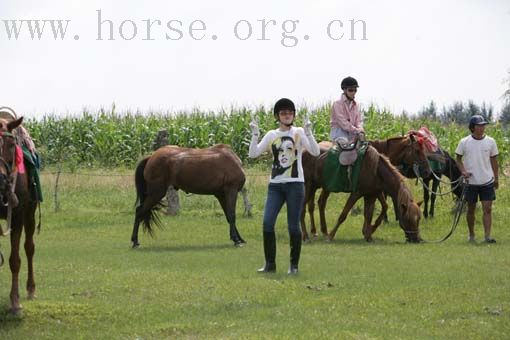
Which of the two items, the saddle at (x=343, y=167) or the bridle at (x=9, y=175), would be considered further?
the saddle at (x=343, y=167)

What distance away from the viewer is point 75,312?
375 inches

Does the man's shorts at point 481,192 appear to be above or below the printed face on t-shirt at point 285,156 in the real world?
below

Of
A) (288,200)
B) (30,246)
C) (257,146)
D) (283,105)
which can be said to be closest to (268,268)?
(288,200)

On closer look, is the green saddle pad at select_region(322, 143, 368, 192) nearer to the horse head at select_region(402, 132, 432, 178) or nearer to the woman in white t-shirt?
the horse head at select_region(402, 132, 432, 178)

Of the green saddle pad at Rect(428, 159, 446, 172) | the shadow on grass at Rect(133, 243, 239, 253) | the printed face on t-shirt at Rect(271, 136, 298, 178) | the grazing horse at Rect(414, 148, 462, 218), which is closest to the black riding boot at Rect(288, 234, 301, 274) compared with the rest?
the printed face on t-shirt at Rect(271, 136, 298, 178)

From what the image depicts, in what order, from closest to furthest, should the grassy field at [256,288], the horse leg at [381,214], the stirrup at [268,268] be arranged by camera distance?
the grassy field at [256,288] → the stirrup at [268,268] → the horse leg at [381,214]

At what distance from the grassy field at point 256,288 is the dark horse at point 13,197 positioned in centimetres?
39

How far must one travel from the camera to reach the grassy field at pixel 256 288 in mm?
8867

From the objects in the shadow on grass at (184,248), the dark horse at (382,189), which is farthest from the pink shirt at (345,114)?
the shadow on grass at (184,248)

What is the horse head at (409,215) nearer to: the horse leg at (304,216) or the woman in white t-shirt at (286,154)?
the horse leg at (304,216)

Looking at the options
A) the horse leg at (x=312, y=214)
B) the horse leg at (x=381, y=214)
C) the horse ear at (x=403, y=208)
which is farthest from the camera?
the horse leg at (x=312, y=214)

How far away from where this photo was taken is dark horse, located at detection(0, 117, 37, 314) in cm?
876

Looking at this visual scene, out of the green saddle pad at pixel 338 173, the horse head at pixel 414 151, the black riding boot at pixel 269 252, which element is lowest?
the black riding boot at pixel 269 252

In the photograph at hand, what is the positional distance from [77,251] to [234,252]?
265 cm
